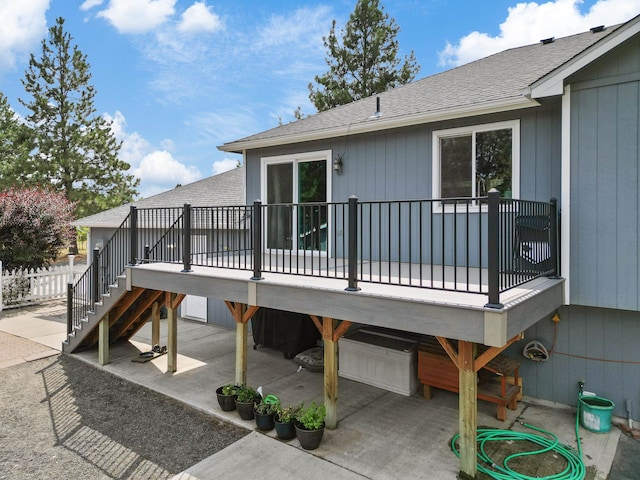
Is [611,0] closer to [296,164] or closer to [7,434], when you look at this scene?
[296,164]

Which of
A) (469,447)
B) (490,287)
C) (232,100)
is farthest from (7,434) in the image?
(232,100)

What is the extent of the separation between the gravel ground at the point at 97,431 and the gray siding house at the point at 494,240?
36.4 inches

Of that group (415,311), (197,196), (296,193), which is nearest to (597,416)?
(415,311)

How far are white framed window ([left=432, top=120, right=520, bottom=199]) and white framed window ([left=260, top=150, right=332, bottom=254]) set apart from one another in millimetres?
2100

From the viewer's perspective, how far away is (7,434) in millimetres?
4836

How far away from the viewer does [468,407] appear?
3770mm

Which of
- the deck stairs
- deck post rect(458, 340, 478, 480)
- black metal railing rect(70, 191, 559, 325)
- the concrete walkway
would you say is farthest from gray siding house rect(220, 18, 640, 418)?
the deck stairs

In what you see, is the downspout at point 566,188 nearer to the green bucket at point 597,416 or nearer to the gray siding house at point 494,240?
the gray siding house at point 494,240

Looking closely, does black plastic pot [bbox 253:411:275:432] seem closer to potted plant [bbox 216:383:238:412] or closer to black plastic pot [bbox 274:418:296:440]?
black plastic pot [bbox 274:418:296:440]

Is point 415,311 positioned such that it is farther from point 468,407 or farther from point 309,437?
point 309,437

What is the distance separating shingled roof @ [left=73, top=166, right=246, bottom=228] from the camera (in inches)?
430

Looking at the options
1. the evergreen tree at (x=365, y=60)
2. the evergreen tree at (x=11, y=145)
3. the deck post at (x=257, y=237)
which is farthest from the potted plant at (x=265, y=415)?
the evergreen tree at (x=11, y=145)

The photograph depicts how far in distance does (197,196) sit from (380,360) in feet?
25.7

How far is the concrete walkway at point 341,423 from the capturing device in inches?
158
